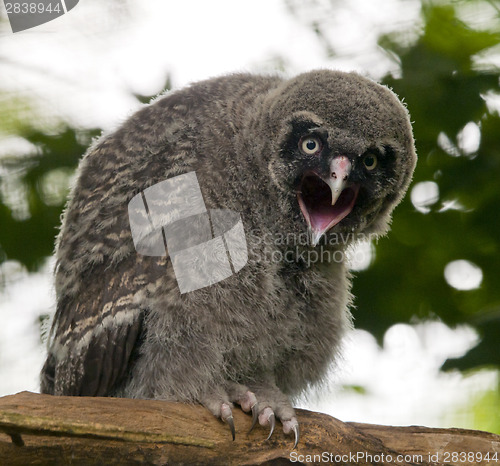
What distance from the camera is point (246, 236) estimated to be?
2664 millimetres

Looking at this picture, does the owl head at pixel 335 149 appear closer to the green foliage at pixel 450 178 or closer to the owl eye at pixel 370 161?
the owl eye at pixel 370 161

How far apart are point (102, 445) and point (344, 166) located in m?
1.25

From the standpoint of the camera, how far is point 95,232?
105 inches

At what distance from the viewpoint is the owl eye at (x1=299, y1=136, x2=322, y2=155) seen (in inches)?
102

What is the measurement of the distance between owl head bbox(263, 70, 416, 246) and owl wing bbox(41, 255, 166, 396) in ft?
1.98

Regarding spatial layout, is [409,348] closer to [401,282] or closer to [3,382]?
[401,282]

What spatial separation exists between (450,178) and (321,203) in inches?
28.1

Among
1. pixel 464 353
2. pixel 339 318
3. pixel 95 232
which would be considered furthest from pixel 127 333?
pixel 464 353

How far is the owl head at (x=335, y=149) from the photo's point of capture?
2578 mm

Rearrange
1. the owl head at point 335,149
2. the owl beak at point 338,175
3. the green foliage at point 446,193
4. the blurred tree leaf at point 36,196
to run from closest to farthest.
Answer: the owl beak at point 338,175 → the owl head at point 335,149 → the blurred tree leaf at point 36,196 → the green foliage at point 446,193

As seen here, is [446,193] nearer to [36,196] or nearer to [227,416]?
[227,416]

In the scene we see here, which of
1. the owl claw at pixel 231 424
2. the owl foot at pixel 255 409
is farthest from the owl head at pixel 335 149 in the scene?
the owl claw at pixel 231 424

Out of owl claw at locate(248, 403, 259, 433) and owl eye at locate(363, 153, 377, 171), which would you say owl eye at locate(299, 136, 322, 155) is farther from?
owl claw at locate(248, 403, 259, 433)

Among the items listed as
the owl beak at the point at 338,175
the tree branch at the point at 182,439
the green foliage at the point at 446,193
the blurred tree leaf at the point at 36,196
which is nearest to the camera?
the tree branch at the point at 182,439
